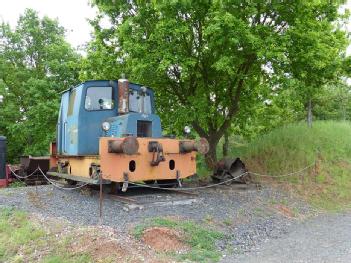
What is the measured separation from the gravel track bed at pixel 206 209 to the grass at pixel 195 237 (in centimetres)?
22

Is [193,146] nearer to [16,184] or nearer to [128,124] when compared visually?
[128,124]

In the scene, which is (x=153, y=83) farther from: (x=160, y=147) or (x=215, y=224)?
(x=215, y=224)

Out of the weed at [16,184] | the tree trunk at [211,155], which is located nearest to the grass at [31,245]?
the tree trunk at [211,155]

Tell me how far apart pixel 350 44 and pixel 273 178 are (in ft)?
16.1

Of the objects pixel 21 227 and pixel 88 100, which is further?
pixel 88 100

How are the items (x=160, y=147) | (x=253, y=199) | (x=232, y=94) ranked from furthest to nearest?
(x=232, y=94)
(x=253, y=199)
(x=160, y=147)

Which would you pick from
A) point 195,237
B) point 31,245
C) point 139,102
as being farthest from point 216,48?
point 31,245

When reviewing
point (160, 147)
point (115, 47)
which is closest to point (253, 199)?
point (160, 147)

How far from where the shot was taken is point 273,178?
527 inches

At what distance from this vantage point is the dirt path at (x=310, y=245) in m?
6.24

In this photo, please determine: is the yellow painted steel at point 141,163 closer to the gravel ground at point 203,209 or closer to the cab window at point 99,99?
the gravel ground at point 203,209

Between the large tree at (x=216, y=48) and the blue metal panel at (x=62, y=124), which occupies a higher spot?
the large tree at (x=216, y=48)

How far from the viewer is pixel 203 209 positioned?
29.1ft

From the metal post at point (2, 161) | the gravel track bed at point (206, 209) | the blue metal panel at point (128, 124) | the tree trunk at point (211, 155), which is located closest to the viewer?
the gravel track bed at point (206, 209)
